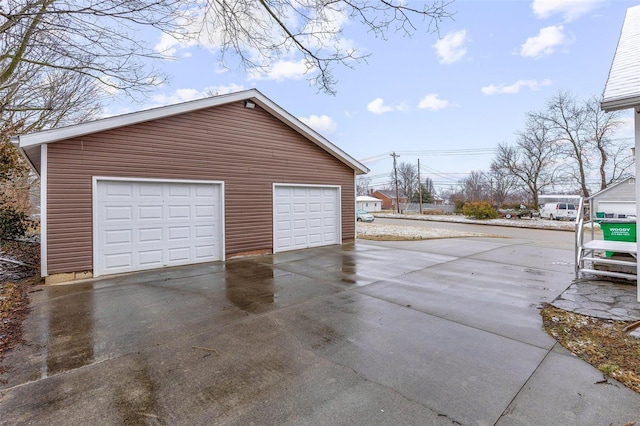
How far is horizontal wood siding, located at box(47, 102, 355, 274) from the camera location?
610 centimetres

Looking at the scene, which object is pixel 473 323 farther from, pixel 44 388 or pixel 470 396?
pixel 44 388

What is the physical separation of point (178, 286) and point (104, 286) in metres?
1.40

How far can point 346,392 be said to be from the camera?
2.46 m

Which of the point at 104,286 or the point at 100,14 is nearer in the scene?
the point at 100,14

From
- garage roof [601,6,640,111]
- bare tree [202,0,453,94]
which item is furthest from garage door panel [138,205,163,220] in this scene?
garage roof [601,6,640,111]

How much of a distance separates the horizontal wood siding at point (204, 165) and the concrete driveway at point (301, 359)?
4.51 feet

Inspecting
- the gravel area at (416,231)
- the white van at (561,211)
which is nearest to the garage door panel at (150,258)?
the gravel area at (416,231)

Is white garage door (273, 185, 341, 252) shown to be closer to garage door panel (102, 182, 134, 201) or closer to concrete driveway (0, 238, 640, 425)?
garage door panel (102, 182, 134, 201)

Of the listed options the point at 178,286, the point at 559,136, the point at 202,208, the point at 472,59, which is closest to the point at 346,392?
the point at 178,286

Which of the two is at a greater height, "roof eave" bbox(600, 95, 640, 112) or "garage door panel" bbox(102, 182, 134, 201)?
"roof eave" bbox(600, 95, 640, 112)

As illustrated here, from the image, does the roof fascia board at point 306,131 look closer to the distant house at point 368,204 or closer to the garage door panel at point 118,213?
the garage door panel at point 118,213

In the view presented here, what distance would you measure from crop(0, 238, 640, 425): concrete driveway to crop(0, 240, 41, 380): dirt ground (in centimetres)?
16

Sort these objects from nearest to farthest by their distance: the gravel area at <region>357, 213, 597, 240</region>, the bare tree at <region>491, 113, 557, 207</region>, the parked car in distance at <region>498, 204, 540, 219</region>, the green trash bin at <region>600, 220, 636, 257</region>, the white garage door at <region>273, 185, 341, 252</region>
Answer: the green trash bin at <region>600, 220, 636, 257</region>
the white garage door at <region>273, 185, 341, 252</region>
the gravel area at <region>357, 213, 597, 240</region>
the parked car in distance at <region>498, 204, 540, 219</region>
the bare tree at <region>491, 113, 557, 207</region>

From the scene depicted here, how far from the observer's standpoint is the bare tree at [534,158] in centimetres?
3228
